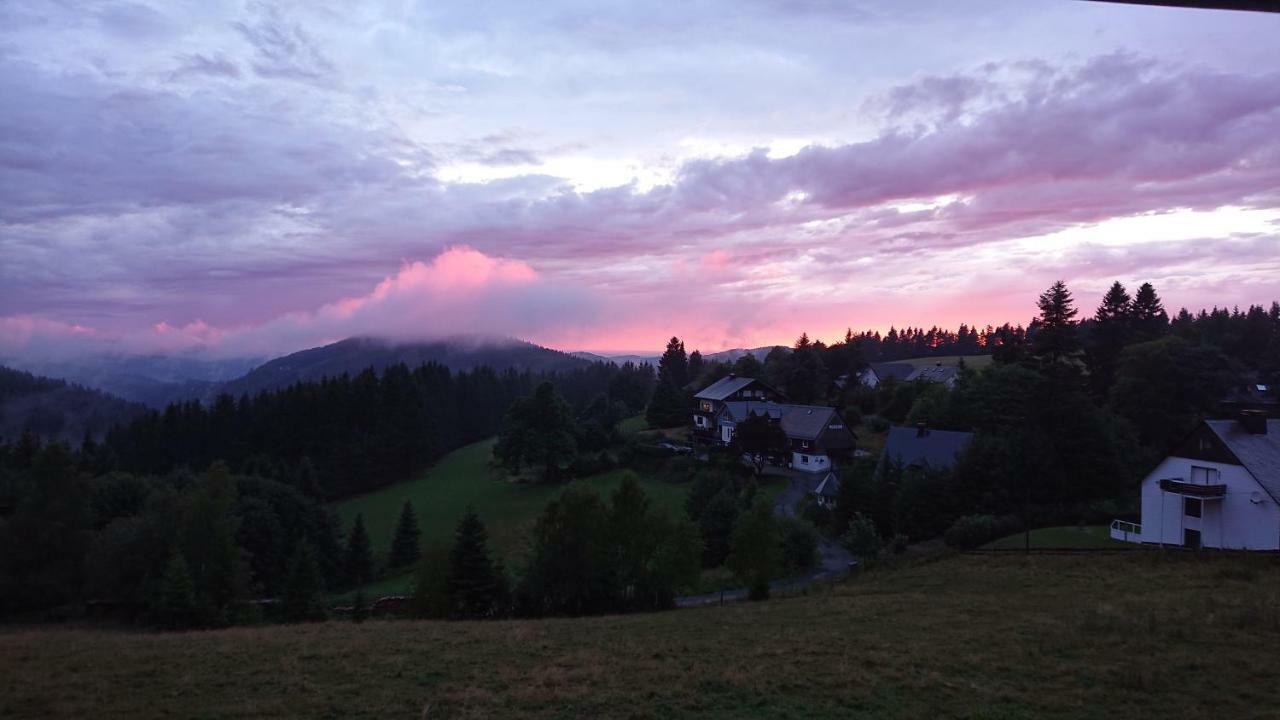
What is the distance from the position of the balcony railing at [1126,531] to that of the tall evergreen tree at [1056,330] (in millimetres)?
15599

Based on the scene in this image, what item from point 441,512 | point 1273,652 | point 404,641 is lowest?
point 441,512

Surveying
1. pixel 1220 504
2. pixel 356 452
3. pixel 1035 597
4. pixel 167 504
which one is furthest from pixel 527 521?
pixel 1220 504

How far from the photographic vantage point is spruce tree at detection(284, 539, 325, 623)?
93.1 ft

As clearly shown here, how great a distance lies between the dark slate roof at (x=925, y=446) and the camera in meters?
47.1

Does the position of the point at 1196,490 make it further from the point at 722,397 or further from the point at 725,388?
the point at 725,388

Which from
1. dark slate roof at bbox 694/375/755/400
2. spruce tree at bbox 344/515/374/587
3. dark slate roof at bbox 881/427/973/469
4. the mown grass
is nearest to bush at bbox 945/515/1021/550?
dark slate roof at bbox 881/427/973/469

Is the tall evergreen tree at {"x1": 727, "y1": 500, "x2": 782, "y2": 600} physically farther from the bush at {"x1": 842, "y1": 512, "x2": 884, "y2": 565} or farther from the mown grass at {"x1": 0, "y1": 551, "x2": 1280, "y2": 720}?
the bush at {"x1": 842, "y1": 512, "x2": 884, "y2": 565}

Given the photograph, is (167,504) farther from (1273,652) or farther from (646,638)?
(1273,652)

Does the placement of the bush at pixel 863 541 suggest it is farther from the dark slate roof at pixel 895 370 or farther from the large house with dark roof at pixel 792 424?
the dark slate roof at pixel 895 370

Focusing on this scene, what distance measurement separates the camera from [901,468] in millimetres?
43469

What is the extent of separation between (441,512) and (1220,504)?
5238 cm

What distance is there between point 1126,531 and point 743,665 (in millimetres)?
28234

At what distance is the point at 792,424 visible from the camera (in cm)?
6291

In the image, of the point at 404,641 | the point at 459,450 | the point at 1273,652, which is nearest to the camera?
the point at 1273,652
